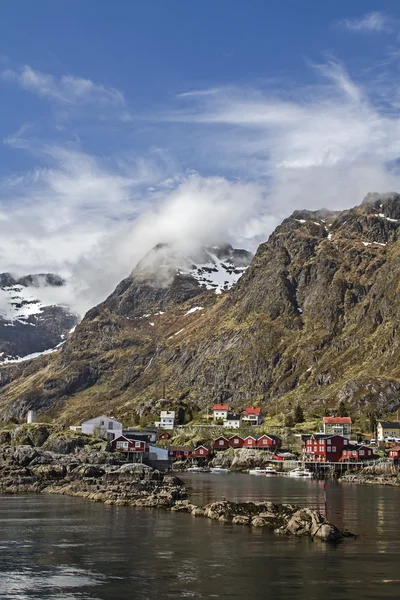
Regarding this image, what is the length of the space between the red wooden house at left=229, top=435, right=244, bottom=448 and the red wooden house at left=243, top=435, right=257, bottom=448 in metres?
1.43

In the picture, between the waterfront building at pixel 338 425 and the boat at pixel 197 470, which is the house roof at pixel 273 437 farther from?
the boat at pixel 197 470

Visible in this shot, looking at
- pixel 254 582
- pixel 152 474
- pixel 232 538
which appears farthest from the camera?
pixel 152 474

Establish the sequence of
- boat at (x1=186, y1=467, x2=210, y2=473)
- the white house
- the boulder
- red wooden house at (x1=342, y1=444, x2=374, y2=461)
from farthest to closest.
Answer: boat at (x1=186, y1=467, x2=210, y2=473)
red wooden house at (x1=342, y1=444, x2=374, y2=461)
the white house
the boulder

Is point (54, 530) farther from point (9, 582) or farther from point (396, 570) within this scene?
point (396, 570)

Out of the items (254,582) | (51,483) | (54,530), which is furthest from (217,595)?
(51,483)

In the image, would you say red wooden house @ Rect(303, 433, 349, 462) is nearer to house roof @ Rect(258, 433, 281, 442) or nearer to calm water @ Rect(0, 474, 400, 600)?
house roof @ Rect(258, 433, 281, 442)

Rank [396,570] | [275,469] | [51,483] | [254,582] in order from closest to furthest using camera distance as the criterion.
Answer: [254,582], [396,570], [51,483], [275,469]

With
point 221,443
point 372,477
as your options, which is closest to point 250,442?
point 221,443

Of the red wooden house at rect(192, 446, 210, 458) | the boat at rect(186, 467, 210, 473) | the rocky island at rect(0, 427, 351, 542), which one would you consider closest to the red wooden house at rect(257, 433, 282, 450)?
the red wooden house at rect(192, 446, 210, 458)

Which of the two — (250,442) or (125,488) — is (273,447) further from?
(125,488)

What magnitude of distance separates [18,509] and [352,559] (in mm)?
39995

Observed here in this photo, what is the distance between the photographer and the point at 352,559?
42.9 metres

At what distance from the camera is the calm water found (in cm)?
3547

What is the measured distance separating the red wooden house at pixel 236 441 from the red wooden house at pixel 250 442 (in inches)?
56.3
